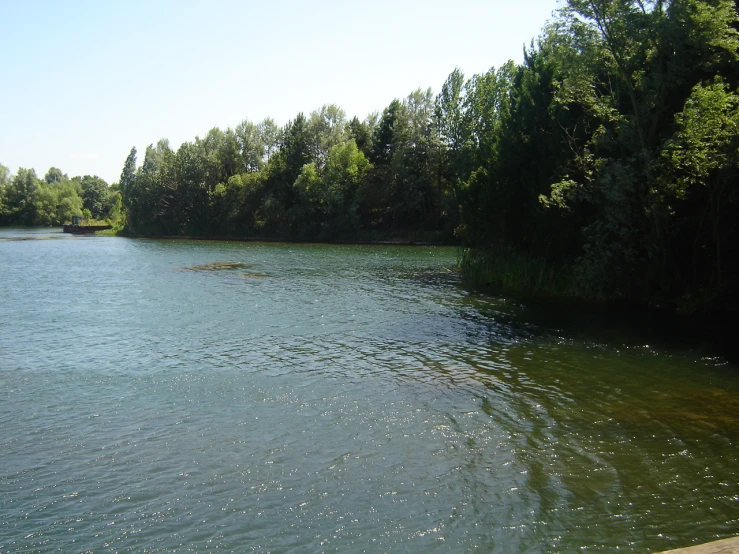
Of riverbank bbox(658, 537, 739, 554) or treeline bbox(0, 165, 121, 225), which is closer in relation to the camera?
riverbank bbox(658, 537, 739, 554)

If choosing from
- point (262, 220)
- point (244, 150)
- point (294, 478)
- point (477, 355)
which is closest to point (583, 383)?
point (477, 355)

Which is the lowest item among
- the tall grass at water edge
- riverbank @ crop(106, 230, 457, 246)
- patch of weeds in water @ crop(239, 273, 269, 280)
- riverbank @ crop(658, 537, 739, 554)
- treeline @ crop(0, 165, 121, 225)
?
patch of weeds in water @ crop(239, 273, 269, 280)

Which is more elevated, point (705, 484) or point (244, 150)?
point (244, 150)

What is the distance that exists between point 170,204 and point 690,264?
352ft

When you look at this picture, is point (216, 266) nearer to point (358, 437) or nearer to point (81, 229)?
point (358, 437)

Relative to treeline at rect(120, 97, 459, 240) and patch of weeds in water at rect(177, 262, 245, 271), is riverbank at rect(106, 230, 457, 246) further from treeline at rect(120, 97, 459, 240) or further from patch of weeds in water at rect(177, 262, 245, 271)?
patch of weeds in water at rect(177, 262, 245, 271)

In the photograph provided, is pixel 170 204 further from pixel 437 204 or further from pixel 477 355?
pixel 477 355

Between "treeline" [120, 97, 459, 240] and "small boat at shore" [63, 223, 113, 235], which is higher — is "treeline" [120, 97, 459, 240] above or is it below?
above

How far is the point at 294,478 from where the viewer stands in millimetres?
11031

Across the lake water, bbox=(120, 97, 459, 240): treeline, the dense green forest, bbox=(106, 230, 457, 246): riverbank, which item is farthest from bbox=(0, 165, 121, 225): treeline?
the lake water

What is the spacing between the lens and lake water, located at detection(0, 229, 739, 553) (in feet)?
30.5

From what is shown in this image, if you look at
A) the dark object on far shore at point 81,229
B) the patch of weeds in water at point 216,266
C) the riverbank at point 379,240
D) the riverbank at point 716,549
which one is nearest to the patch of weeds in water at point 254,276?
the patch of weeds in water at point 216,266

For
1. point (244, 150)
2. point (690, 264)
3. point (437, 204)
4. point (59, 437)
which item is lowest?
point (59, 437)

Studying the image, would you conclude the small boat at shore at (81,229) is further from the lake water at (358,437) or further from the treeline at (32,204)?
the lake water at (358,437)
